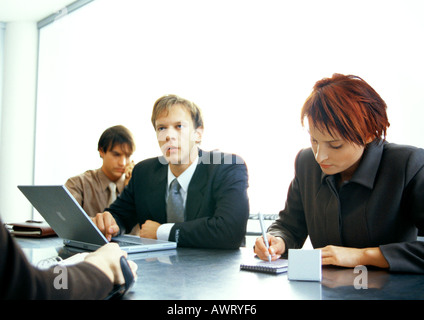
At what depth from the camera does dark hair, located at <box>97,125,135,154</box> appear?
3346mm

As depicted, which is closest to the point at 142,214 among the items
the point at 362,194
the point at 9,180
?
the point at 362,194

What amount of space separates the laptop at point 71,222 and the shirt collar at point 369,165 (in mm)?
838

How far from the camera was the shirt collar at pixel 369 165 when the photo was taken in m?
1.61

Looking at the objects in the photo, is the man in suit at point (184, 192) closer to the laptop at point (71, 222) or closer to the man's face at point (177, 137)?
the man's face at point (177, 137)

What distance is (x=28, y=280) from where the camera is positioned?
742 millimetres

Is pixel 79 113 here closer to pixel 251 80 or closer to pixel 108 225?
pixel 251 80

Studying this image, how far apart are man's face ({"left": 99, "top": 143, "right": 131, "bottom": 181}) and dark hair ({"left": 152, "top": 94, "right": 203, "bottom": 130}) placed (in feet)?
2.94

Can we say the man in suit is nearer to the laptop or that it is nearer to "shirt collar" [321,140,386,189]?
the laptop

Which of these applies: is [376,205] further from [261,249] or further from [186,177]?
[186,177]

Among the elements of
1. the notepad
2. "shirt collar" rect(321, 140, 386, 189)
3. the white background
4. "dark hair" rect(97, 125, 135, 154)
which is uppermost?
the white background

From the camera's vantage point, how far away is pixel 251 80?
11.3ft

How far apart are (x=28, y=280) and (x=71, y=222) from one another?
1115 millimetres

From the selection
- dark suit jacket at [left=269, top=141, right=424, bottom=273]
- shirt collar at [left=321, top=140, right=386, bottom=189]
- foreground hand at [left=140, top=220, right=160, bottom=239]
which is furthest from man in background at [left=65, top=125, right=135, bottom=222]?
shirt collar at [left=321, top=140, right=386, bottom=189]
